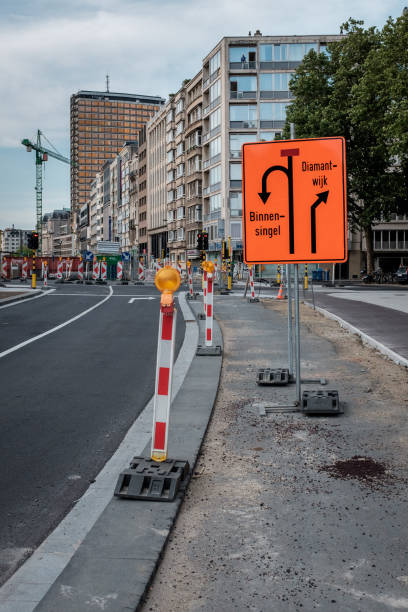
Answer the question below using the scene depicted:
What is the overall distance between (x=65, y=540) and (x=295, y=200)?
4096 mm

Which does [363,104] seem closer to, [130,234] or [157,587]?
[157,587]

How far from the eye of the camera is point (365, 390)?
748 centimetres

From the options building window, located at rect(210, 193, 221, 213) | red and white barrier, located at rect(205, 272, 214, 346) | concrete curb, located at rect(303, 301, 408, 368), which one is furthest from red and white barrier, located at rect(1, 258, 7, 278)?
red and white barrier, located at rect(205, 272, 214, 346)

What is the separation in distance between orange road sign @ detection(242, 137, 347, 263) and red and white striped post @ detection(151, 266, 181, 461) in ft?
8.02

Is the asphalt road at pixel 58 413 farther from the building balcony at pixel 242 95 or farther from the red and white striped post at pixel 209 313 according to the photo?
the building balcony at pixel 242 95

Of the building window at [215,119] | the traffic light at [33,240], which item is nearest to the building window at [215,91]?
the building window at [215,119]

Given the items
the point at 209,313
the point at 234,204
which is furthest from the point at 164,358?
the point at 234,204

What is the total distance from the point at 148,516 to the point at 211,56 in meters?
71.2

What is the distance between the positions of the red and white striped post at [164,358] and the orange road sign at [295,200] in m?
2.44

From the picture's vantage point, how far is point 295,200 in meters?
6.59

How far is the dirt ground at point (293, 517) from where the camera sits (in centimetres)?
293

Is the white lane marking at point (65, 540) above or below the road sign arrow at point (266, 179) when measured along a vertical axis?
below

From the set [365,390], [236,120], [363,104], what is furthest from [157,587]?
[236,120]

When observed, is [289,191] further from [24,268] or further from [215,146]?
[215,146]
